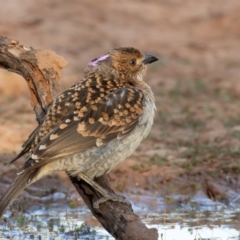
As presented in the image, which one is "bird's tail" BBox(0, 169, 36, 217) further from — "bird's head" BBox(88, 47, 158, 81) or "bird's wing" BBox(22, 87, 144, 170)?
"bird's head" BBox(88, 47, 158, 81)

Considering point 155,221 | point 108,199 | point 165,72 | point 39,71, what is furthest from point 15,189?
point 165,72

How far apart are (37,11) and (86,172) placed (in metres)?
11.8

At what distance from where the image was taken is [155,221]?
8.71 m

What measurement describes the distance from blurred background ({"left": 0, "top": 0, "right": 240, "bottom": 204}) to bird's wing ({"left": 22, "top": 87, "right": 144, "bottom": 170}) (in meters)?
2.68

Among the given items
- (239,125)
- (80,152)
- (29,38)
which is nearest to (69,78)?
(29,38)

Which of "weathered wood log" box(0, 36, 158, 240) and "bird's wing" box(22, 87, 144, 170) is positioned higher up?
"weathered wood log" box(0, 36, 158, 240)

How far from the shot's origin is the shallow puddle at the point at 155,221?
8.07 m

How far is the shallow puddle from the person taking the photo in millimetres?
8070

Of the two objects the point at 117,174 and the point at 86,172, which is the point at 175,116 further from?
the point at 86,172

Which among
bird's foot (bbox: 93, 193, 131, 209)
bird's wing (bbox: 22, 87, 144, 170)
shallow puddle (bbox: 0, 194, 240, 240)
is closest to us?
bird's wing (bbox: 22, 87, 144, 170)

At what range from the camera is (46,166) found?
6.57 metres

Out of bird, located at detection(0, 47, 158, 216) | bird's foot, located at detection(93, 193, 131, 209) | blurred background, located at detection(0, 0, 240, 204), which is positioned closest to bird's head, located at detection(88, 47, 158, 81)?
bird, located at detection(0, 47, 158, 216)

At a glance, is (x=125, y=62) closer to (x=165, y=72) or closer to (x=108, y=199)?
(x=108, y=199)

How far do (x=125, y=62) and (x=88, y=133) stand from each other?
1.11 meters
